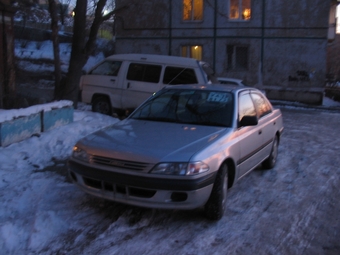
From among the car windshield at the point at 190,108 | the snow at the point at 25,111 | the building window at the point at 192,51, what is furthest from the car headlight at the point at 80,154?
the building window at the point at 192,51

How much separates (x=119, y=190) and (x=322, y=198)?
3015mm

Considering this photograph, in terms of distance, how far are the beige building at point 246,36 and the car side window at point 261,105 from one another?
14.2 meters

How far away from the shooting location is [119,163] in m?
4.66

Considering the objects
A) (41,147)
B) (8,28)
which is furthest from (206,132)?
(8,28)

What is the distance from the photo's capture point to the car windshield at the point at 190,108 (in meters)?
5.77

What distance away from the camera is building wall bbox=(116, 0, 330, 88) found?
21375mm

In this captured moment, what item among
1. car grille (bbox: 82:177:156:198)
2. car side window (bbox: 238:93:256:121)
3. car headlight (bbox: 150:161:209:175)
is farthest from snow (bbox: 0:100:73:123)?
car side window (bbox: 238:93:256:121)

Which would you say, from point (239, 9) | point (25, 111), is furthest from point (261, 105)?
point (239, 9)

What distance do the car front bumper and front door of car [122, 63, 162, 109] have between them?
22.7 ft

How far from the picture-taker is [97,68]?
12.5 metres

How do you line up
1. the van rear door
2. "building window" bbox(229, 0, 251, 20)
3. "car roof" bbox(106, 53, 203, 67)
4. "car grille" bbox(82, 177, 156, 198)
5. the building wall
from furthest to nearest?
1. "building window" bbox(229, 0, 251, 20)
2. the building wall
3. the van rear door
4. "car roof" bbox(106, 53, 203, 67)
5. "car grille" bbox(82, 177, 156, 198)

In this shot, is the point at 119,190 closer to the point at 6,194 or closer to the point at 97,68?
the point at 6,194

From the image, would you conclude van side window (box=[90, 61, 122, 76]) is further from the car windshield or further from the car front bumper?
the car front bumper

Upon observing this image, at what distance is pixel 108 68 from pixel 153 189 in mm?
8228
